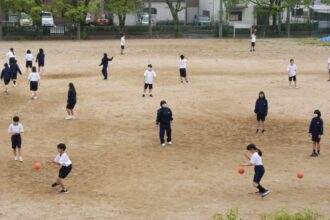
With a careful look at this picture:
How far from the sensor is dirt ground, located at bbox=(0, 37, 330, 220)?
14227 mm

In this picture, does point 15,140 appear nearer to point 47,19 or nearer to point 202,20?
point 47,19

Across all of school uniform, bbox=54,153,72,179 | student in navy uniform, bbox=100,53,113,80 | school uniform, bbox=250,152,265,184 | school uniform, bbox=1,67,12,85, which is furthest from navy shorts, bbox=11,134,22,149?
student in navy uniform, bbox=100,53,113,80

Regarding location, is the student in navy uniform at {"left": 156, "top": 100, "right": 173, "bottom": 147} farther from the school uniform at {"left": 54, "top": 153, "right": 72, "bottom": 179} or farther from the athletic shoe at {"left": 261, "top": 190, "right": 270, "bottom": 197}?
the athletic shoe at {"left": 261, "top": 190, "right": 270, "bottom": 197}

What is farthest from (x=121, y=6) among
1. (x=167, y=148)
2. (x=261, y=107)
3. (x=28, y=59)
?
(x=167, y=148)

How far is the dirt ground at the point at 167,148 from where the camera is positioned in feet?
46.7

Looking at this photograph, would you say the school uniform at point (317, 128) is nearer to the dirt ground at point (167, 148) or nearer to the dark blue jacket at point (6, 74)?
the dirt ground at point (167, 148)

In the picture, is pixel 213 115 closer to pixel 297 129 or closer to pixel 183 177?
pixel 297 129

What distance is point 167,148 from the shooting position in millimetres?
19297

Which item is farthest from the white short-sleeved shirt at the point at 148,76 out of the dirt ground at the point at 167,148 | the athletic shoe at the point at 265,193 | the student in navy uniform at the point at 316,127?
the athletic shoe at the point at 265,193

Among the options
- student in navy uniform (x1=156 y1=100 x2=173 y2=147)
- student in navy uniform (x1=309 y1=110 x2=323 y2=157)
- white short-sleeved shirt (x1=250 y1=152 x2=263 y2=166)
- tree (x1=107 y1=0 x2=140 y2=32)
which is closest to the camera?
white short-sleeved shirt (x1=250 y1=152 x2=263 y2=166)

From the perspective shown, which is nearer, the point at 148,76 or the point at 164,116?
the point at 164,116

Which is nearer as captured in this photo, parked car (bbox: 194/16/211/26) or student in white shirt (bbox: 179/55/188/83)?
student in white shirt (bbox: 179/55/188/83)

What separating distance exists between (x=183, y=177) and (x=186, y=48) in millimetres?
31932

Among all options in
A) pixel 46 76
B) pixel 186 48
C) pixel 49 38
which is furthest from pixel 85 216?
pixel 49 38
